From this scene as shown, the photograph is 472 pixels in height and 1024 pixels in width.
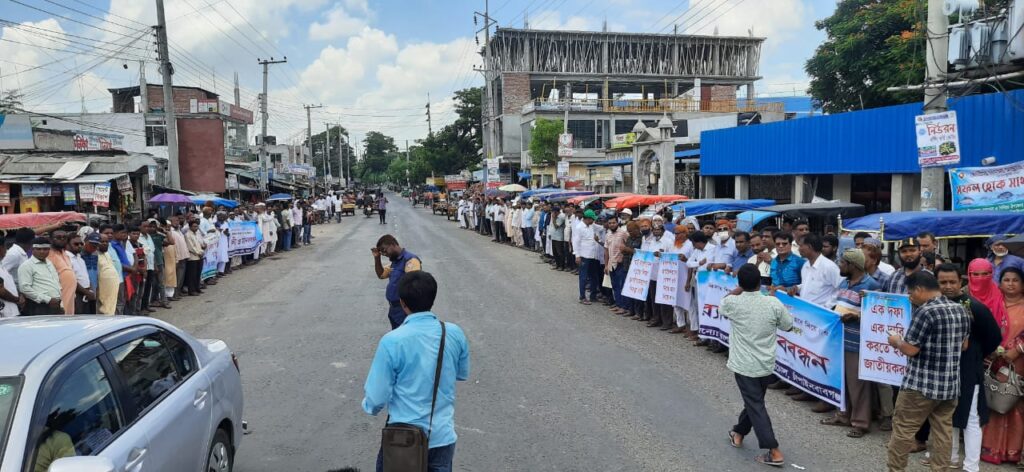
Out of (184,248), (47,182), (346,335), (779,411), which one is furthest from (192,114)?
(779,411)

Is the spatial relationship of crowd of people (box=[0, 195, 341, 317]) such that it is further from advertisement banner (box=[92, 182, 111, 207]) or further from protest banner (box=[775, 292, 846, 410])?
protest banner (box=[775, 292, 846, 410])

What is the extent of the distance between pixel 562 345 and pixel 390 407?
6053mm

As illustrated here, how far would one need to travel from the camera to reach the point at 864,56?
35.0m

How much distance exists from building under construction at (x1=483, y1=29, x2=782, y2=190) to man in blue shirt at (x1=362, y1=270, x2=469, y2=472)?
51.5m

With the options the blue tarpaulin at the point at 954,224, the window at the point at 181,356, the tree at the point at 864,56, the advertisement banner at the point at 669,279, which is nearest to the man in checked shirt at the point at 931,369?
the blue tarpaulin at the point at 954,224

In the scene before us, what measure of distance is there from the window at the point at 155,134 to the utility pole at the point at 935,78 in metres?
43.2

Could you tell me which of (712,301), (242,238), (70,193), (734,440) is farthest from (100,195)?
(734,440)

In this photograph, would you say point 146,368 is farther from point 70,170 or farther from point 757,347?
point 70,170

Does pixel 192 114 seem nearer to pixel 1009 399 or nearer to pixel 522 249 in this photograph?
pixel 522 249

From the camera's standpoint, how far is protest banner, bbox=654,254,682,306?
10.6 m

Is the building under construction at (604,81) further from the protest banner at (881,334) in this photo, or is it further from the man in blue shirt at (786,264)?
the protest banner at (881,334)

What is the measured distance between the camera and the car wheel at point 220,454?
4.46 metres

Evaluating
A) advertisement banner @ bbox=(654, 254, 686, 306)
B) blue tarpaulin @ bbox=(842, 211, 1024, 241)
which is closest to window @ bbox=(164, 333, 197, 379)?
advertisement banner @ bbox=(654, 254, 686, 306)

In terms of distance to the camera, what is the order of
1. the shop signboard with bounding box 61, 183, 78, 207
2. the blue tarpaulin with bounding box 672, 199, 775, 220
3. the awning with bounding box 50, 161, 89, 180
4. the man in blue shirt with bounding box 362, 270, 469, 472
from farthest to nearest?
the awning with bounding box 50, 161, 89, 180 → the shop signboard with bounding box 61, 183, 78, 207 → the blue tarpaulin with bounding box 672, 199, 775, 220 → the man in blue shirt with bounding box 362, 270, 469, 472
